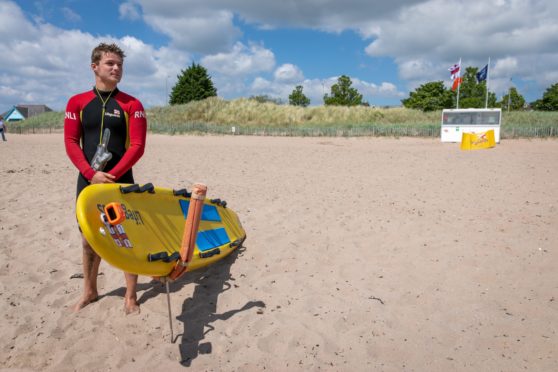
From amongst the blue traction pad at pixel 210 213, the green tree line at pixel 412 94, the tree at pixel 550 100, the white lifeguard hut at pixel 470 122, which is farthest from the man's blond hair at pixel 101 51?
the tree at pixel 550 100

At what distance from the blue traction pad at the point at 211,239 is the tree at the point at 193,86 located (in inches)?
2018

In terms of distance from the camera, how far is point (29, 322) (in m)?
3.16

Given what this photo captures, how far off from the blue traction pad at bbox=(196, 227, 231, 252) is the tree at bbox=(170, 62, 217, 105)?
51250 mm

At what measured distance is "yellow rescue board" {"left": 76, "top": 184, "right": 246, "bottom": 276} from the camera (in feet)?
8.48

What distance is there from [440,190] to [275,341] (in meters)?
5.82

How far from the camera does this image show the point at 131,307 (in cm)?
328

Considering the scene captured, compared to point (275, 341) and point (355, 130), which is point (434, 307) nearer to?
point (275, 341)

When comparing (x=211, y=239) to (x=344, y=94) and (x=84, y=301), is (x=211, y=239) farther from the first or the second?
(x=344, y=94)

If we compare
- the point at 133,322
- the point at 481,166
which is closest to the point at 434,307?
the point at 133,322

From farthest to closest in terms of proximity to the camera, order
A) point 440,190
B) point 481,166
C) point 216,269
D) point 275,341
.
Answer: point 481,166 → point 440,190 → point 216,269 → point 275,341

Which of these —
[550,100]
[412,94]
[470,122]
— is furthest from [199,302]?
[550,100]

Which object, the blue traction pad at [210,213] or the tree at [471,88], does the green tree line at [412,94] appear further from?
the blue traction pad at [210,213]

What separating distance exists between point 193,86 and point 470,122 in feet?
134

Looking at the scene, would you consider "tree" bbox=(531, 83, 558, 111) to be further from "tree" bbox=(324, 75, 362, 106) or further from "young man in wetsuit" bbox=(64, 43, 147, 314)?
"young man in wetsuit" bbox=(64, 43, 147, 314)
